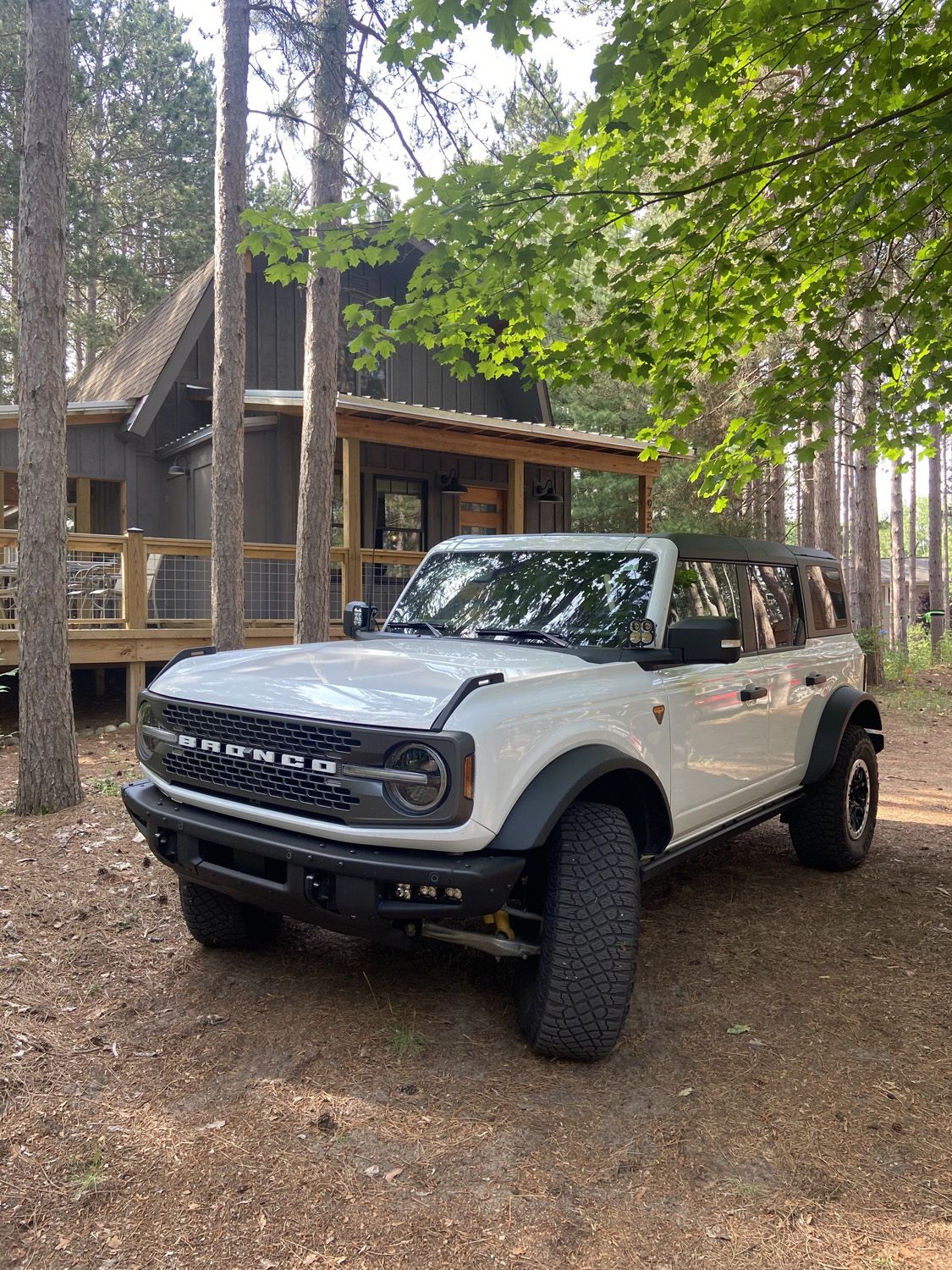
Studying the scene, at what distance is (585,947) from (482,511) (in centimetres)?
1383

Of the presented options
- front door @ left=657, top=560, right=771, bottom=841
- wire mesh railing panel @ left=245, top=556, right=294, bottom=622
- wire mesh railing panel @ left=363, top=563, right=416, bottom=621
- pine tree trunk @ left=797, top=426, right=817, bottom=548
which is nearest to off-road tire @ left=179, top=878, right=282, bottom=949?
front door @ left=657, top=560, right=771, bottom=841

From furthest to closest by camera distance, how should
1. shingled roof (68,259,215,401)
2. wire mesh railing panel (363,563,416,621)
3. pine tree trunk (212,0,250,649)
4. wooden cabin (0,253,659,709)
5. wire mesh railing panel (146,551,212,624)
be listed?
1. wire mesh railing panel (363,563,416,621)
2. shingled roof (68,259,215,401)
3. wire mesh railing panel (146,551,212,624)
4. wooden cabin (0,253,659,709)
5. pine tree trunk (212,0,250,649)

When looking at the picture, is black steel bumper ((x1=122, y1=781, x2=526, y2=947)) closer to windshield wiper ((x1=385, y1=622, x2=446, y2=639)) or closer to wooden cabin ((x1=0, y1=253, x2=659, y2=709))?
windshield wiper ((x1=385, y1=622, x2=446, y2=639))

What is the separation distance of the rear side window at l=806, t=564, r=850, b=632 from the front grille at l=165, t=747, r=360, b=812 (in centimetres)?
355

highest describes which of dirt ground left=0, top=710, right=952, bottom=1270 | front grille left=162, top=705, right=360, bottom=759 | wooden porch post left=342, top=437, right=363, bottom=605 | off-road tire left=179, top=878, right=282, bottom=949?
wooden porch post left=342, top=437, right=363, bottom=605

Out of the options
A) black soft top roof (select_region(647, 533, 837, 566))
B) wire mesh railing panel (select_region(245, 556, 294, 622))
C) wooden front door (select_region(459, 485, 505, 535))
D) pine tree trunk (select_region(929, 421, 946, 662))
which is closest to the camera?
black soft top roof (select_region(647, 533, 837, 566))

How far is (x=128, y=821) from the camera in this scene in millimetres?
6016

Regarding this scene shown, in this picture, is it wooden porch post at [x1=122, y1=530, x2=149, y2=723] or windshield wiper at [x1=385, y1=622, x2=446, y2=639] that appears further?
wooden porch post at [x1=122, y1=530, x2=149, y2=723]

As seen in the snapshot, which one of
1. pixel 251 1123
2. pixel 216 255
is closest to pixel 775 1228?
pixel 251 1123

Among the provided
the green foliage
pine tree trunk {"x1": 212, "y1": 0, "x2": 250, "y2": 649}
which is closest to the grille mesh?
the green foliage

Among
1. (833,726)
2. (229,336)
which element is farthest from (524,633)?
(229,336)

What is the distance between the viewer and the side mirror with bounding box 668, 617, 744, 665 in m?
3.50

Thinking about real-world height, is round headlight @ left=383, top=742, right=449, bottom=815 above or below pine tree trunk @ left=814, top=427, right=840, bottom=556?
below

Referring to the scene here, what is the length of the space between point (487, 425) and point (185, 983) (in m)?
10.1
